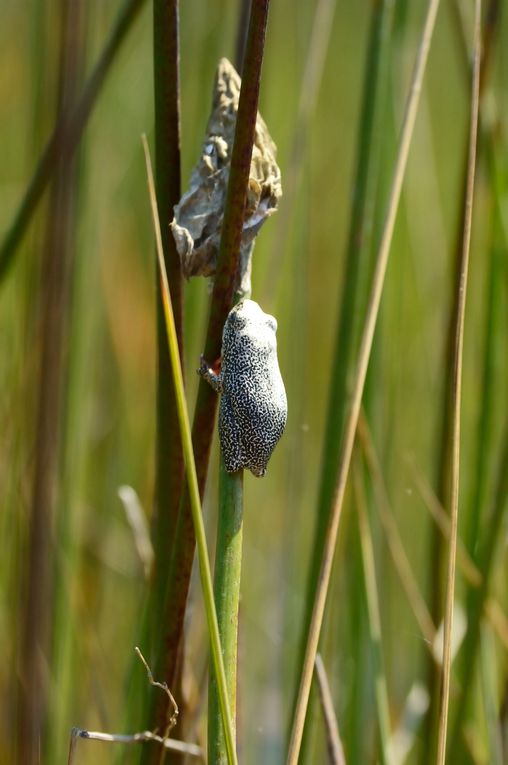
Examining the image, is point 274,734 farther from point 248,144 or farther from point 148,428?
point 248,144

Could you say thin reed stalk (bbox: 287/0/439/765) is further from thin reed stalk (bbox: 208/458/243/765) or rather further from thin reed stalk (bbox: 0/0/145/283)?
thin reed stalk (bbox: 0/0/145/283)

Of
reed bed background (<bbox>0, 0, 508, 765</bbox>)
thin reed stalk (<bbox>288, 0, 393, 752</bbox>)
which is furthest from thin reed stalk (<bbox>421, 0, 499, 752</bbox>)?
thin reed stalk (<bbox>288, 0, 393, 752</bbox>)

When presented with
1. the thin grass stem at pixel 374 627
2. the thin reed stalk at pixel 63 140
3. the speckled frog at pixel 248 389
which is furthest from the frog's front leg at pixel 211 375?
the thin grass stem at pixel 374 627

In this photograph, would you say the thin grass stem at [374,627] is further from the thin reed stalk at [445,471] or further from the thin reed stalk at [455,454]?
the thin reed stalk at [455,454]

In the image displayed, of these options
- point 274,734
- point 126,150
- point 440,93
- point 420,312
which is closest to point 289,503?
point 420,312

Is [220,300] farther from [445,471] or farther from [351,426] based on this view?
[445,471]

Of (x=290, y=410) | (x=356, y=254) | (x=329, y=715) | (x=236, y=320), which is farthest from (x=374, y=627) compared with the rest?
(x=290, y=410)
